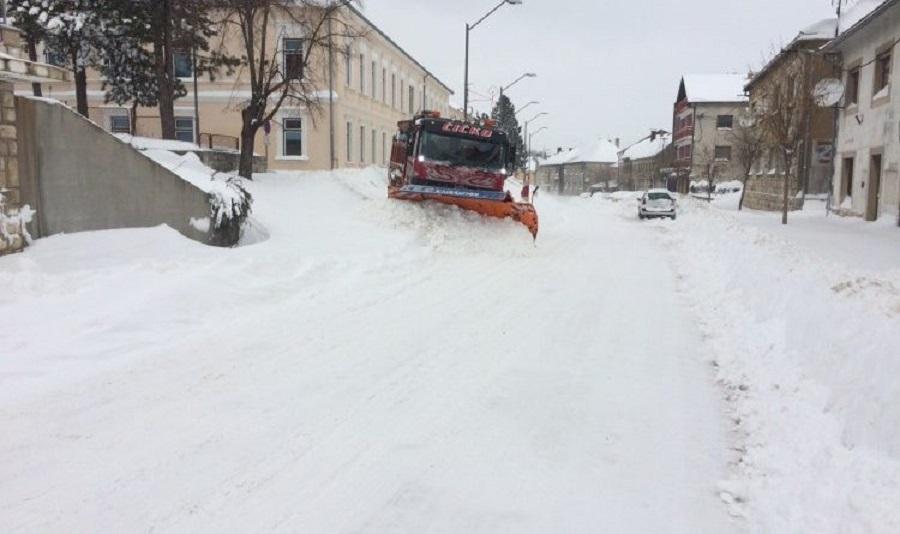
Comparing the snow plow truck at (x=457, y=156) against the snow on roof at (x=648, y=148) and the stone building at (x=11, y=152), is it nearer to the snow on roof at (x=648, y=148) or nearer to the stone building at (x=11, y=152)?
the stone building at (x=11, y=152)

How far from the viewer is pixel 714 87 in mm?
71000

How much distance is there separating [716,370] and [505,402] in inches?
99.1

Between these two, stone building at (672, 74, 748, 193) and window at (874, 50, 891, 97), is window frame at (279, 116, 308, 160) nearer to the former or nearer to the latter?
window at (874, 50, 891, 97)

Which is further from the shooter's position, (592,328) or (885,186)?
(885,186)

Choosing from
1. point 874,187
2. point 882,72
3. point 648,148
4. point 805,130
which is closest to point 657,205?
point 805,130

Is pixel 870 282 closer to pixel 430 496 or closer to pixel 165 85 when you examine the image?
pixel 430 496

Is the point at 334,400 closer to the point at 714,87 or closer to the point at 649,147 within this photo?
the point at 714,87

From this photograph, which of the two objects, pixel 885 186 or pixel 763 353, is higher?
pixel 885 186

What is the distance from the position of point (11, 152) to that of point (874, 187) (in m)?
26.0

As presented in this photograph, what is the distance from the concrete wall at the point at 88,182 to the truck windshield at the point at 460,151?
281 inches

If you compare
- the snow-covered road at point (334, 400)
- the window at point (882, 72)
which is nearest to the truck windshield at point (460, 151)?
the snow-covered road at point (334, 400)

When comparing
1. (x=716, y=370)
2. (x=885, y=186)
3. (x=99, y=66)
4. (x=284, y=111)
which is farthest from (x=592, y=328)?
(x=284, y=111)

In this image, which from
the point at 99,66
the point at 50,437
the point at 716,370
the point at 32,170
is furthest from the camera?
the point at 99,66

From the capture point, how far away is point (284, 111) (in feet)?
123
